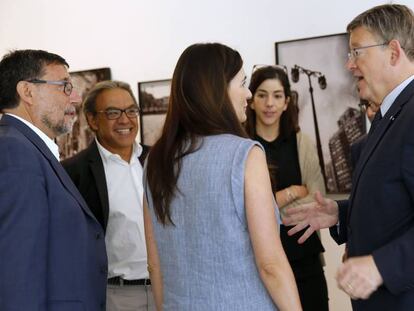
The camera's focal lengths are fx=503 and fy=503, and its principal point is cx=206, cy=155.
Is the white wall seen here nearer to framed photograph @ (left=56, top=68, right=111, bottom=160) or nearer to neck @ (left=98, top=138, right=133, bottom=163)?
framed photograph @ (left=56, top=68, right=111, bottom=160)

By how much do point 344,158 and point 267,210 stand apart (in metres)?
2.09

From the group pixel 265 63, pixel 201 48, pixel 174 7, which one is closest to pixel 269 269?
pixel 201 48

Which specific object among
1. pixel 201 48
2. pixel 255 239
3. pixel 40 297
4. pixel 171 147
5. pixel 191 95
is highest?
pixel 201 48

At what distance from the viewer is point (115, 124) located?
2893mm

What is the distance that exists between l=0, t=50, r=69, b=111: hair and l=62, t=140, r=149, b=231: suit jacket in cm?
75

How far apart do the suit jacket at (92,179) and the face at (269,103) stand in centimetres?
96

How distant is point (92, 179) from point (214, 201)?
1362 millimetres

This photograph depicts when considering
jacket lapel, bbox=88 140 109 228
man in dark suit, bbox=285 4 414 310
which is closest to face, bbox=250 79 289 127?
jacket lapel, bbox=88 140 109 228

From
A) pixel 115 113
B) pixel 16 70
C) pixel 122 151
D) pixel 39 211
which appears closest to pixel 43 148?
pixel 39 211

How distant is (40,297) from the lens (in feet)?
5.43

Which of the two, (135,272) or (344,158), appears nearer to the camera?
(135,272)

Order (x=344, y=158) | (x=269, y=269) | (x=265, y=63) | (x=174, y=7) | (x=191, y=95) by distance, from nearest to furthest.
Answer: (x=269, y=269) < (x=191, y=95) < (x=344, y=158) < (x=265, y=63) < (x=174, y=7)

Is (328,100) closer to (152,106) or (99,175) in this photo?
(152,106)

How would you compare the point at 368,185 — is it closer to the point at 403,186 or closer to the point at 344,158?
the point at 403,186
